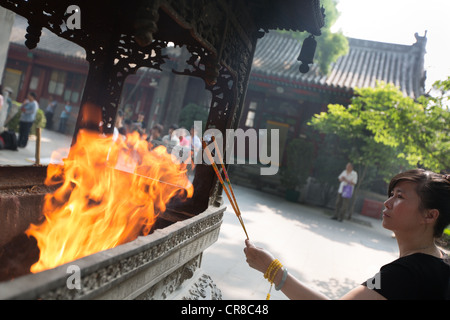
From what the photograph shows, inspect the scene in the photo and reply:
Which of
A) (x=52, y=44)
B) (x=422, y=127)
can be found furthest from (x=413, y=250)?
(x=52, y=44)

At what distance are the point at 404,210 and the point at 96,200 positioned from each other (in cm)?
323

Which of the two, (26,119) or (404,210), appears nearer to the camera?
(404,210)

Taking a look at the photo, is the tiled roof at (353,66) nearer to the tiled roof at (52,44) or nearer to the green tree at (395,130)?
the green tree at (395,130)

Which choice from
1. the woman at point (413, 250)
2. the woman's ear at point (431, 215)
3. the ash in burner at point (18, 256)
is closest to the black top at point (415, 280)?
the woman at point (413, 250)

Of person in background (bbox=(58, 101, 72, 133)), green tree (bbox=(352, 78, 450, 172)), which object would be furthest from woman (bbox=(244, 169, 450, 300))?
person in background (bbox=(58, 101, 72, 133))

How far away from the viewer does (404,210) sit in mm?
1663

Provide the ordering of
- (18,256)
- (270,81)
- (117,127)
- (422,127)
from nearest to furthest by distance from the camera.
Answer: (18,256), (422,127), (117,127), (270,81)

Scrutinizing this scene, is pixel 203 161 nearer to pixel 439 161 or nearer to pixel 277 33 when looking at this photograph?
pixel 439 161

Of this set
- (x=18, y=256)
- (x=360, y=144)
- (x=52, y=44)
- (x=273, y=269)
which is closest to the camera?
(x=273, y=269)

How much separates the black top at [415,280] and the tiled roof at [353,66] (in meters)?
13.3

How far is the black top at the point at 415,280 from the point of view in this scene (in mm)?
1389

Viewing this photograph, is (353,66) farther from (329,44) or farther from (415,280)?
(415,280)
